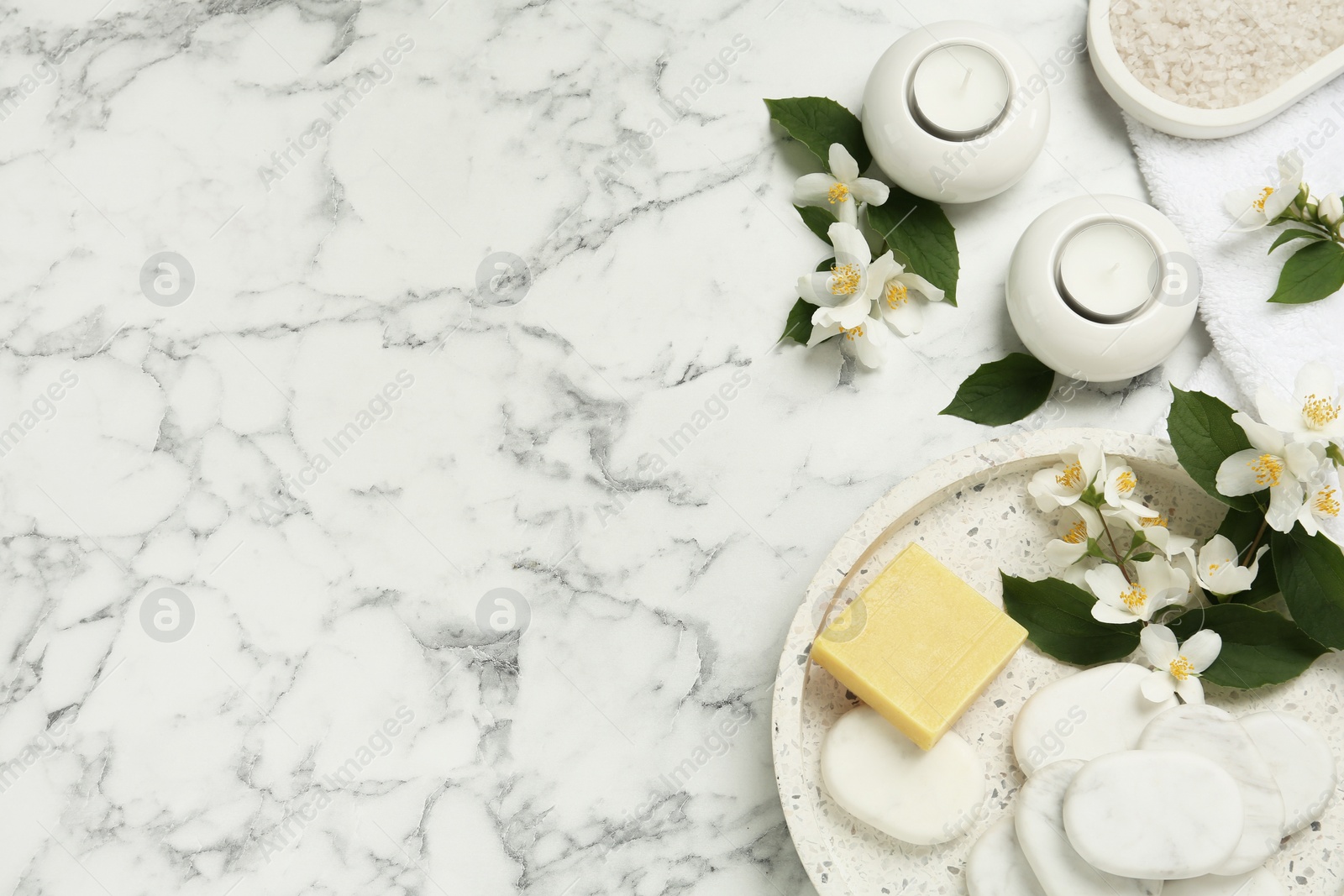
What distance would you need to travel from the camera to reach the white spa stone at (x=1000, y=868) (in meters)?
0.71

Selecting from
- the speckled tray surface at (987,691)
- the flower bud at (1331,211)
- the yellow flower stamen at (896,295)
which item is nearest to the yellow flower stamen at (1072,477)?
the speckled tray surface at (987,691)

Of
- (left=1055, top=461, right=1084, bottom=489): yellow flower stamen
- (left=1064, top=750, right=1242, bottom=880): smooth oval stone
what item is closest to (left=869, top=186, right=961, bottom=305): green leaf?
(left=1055, top=461, right=1084, bottom=489): yellow flower stamen

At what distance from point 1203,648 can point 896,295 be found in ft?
1.24

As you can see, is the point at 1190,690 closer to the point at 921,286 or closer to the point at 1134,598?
the point at 1134,598

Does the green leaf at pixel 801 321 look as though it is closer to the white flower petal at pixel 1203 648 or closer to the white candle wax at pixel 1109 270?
the white candle wax at pixel 1109 270

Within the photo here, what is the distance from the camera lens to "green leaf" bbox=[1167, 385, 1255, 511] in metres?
0.74

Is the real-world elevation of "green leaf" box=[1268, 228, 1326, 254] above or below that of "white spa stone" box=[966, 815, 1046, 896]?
above

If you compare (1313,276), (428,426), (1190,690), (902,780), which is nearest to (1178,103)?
(1313,276)

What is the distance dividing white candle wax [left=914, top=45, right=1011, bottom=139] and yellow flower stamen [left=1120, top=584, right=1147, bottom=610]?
0.39m

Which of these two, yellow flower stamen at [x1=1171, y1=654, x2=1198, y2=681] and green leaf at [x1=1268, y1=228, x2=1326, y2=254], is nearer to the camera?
yellow flower stamen at [x1=1171, y1=654, x2=1198, y2=681]

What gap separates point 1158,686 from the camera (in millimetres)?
725

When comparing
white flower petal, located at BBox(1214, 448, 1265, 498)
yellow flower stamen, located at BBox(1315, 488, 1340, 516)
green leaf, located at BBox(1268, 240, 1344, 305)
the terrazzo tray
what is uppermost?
the terrazzo tray

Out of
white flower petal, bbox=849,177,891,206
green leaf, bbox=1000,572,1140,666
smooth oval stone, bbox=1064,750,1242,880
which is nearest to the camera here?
smooth oval stone, bbox=1064,750,1242,880

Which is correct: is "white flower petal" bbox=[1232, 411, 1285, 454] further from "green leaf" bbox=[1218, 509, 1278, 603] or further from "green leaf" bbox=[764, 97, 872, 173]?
"green leaf" bbox=[764, 97, 872, 173]
